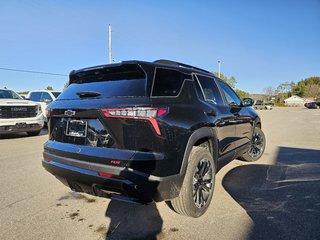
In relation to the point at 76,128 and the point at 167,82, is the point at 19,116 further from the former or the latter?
the point at 167,82

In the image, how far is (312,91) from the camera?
104 meters

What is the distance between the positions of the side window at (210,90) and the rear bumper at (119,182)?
57.6 inches

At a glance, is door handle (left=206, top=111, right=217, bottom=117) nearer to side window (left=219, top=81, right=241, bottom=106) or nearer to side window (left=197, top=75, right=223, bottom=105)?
side window (left=197, top=75, right=223, bottom=105)

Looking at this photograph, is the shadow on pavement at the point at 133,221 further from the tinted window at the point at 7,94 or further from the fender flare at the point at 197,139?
the tinted window at the point at 7,94

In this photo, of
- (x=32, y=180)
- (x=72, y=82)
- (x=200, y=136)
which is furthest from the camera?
(x=32, y=180)

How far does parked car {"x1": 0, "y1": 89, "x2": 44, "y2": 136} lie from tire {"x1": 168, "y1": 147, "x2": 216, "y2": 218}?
7.94m

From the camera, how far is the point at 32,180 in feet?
16.1

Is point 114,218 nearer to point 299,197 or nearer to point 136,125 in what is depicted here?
point 136,125

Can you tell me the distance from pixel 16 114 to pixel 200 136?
325 inches

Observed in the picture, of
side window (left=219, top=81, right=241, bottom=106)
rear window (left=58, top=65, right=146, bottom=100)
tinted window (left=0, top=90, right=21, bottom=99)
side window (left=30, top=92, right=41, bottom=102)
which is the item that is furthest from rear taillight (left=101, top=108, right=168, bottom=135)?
side window (left=30, top=92, right=41, bottom=102)

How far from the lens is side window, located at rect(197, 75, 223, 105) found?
3.98m

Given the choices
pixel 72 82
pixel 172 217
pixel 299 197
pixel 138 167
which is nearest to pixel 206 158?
pixel 172 217

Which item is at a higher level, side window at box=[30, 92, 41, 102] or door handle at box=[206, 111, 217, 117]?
side window at box=[30, 92, 41, 102]

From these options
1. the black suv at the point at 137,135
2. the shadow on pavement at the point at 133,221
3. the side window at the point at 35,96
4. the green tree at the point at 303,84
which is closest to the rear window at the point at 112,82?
the black suv at the point at 137,135
